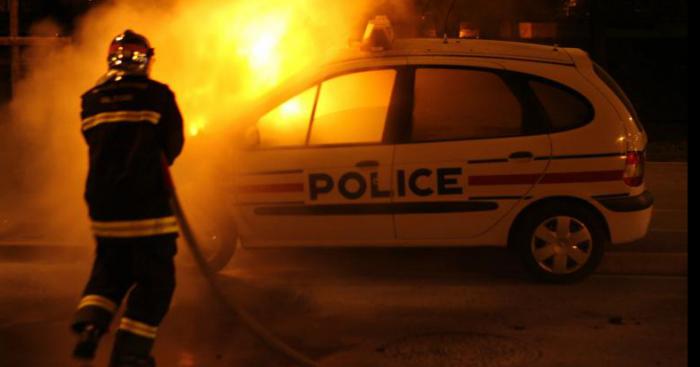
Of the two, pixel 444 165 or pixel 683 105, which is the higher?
pixel 444 165

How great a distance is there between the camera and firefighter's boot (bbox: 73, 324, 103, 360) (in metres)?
4.63

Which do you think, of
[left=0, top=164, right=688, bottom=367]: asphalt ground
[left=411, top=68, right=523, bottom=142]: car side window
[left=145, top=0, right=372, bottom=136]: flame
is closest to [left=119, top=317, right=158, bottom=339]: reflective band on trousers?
[left=0, top=164, right=688, bottom=367]: asphalt ground

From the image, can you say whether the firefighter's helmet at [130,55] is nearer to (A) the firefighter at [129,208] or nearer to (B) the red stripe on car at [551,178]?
(A) the firefighter at [129,208]

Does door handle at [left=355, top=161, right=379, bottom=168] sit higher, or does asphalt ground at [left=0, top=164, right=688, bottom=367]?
door handle at [left=355, top=161, right=379, bottom=168]

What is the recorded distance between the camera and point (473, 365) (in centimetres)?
544

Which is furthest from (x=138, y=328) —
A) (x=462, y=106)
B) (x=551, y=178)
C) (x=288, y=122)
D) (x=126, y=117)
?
(x=551, y=178)

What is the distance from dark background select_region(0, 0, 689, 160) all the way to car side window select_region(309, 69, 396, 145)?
774cm

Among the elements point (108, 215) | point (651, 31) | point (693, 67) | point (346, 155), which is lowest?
point (651, 31)

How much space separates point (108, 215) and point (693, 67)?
2.70 meters

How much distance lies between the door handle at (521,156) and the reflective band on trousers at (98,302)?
3.39 meters

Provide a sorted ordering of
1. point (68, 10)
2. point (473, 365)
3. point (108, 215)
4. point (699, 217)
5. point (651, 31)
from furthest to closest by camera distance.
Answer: point (651, 31) < point (68, 10) < point (473, 365) < point (108, 215) < point (699, 217)

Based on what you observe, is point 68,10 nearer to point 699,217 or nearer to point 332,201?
point 332,201

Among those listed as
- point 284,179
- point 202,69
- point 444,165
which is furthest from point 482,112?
point 202,69

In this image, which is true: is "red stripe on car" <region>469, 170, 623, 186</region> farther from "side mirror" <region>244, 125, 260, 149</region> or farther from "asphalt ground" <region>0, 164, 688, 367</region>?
"side mirror" <region>244, 125, 260, 149</region>
